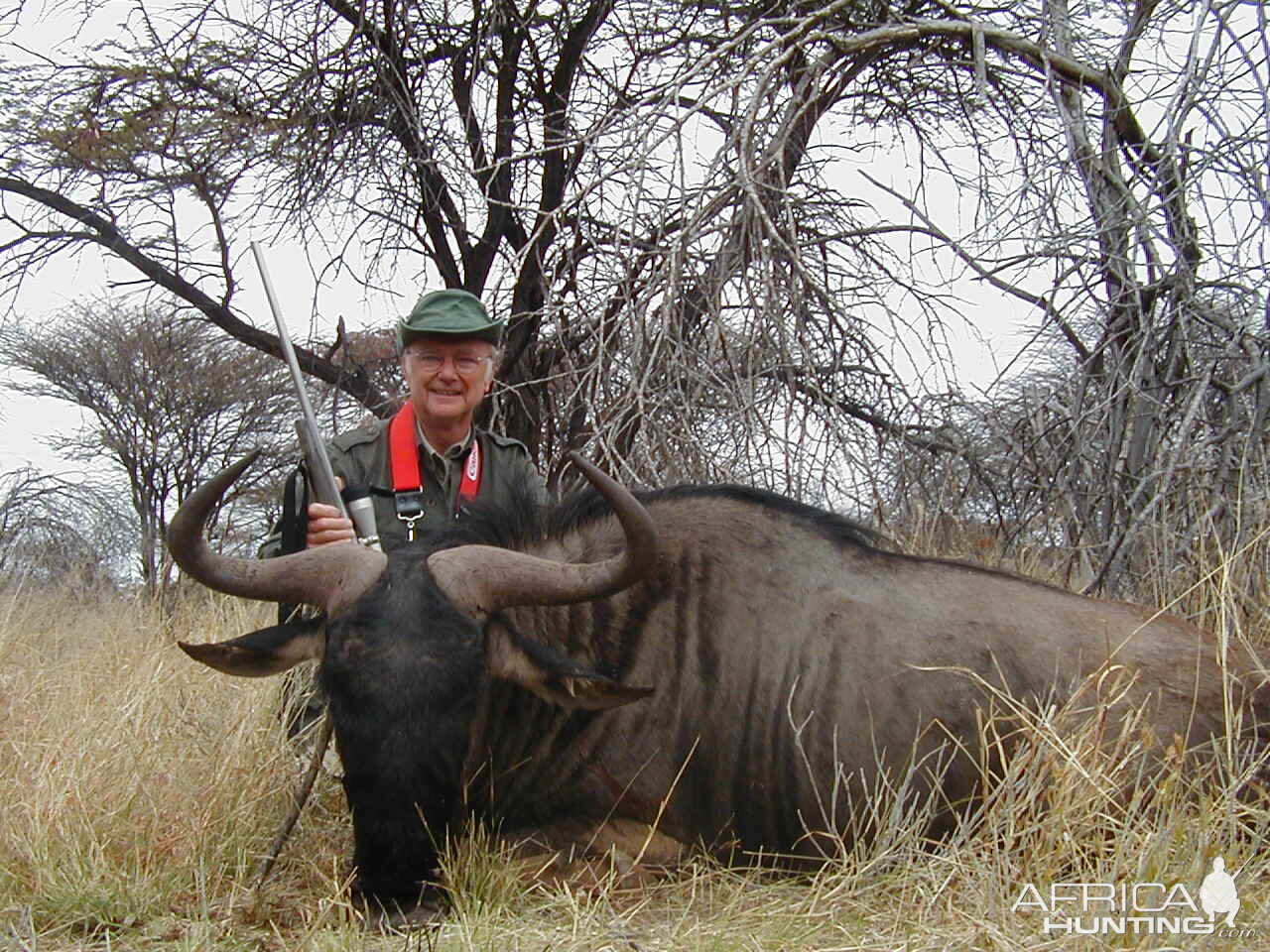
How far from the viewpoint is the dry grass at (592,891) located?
2.46 metres

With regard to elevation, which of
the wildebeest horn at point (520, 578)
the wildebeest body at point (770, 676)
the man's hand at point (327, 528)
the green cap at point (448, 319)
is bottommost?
the wildebeest body at point (770, 676)

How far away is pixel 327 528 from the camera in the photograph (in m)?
3.44

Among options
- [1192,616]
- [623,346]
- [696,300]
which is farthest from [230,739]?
[1192,616]

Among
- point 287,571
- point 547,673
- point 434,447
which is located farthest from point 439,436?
point 547,673

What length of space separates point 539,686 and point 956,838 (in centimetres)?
99

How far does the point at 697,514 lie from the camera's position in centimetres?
346

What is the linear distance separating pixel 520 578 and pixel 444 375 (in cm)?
136

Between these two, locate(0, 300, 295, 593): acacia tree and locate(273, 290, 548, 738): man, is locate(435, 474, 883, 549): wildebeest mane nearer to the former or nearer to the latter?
locate(273, 290, 548, 738): man

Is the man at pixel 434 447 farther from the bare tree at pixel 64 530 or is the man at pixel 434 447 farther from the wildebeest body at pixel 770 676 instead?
the bare tree at pixel 64 530

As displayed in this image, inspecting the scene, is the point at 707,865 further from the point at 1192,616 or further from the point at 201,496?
the point at 1192,616

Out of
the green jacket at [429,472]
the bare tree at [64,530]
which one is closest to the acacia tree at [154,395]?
the bare tree at [64,530]

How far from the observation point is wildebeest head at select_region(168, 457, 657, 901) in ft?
8.82

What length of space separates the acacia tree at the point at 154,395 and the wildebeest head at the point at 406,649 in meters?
11.4

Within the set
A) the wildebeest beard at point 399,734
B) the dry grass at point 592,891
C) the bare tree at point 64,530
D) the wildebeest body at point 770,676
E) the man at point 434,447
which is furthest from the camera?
the bare tree at point 64,530
